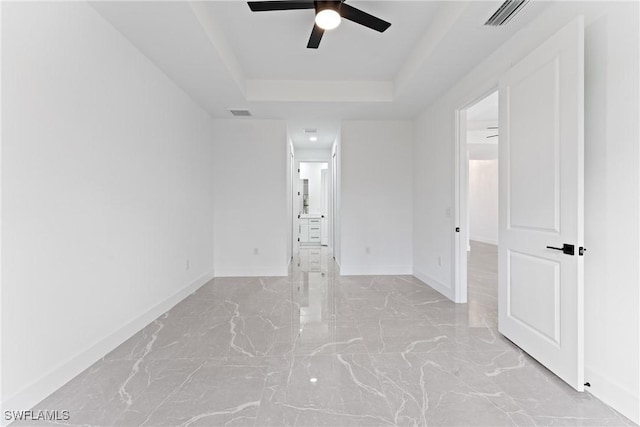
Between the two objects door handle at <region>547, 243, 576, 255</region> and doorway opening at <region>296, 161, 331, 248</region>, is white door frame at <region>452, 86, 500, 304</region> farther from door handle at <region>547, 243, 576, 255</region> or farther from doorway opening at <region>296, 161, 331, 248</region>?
doorway opening at <region>296, 161, 331, 248</region>

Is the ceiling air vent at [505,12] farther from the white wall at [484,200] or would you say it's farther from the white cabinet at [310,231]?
the white wall at [484,200]

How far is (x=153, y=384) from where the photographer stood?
5.96ft

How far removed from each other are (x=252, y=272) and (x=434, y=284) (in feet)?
8.63

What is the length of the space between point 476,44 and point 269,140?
302 cm

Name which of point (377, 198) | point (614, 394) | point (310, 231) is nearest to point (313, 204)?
point (310, 231)

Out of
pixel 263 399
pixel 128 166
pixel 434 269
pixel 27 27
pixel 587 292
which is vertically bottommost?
pixel 263 399

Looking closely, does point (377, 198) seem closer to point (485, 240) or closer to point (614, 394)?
point (614, 394)

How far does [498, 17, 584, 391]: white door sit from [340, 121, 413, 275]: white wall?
7.55 feet

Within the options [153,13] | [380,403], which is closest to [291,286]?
[380,403]

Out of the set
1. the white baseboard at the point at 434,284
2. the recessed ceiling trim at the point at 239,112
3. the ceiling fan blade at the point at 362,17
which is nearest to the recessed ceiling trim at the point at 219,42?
the recessed ceiling trim at the point at 239,112

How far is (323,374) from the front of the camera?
6.31ft

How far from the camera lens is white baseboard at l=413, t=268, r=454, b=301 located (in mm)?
3514

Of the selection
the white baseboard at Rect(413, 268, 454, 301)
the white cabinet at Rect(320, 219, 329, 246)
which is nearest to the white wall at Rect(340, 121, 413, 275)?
the white baseboard at Rect(413, 268, 454, 301)

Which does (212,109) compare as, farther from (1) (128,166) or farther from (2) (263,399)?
(2) (263,399)
